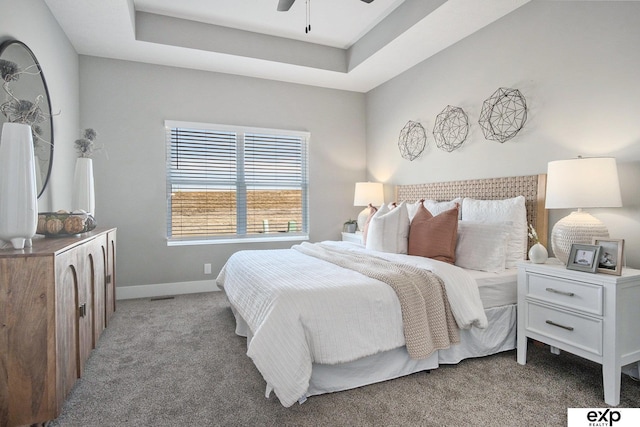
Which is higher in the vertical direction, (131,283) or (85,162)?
(85,162)

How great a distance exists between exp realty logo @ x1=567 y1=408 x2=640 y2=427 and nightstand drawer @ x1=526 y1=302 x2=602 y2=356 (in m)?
0.28

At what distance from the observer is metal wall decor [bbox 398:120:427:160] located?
410 centimetres

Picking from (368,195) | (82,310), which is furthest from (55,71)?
(368,195)

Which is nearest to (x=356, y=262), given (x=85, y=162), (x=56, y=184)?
(x=85, y=162)

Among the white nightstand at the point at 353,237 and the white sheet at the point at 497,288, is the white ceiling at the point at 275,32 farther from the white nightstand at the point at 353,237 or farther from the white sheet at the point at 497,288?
the white sheet at the point at 497,288

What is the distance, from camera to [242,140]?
4.57 m

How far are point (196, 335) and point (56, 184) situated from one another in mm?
1839

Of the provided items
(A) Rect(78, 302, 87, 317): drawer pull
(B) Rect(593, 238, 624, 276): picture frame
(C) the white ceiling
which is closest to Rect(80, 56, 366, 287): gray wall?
(C) the white ceiling

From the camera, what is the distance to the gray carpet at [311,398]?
177 centimetres

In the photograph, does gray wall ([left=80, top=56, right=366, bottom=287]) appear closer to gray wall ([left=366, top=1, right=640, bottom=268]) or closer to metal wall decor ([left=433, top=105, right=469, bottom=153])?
metal wall decor ([left=433, top=105, right=469, bottom=153])

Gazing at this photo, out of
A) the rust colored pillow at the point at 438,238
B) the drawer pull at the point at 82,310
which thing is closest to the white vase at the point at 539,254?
the rust colored pillow at the point at 438,238

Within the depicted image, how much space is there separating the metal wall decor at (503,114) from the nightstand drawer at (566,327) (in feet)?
4.99

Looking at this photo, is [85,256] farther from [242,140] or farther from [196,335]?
[242,140]

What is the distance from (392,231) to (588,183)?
139 centimetres
